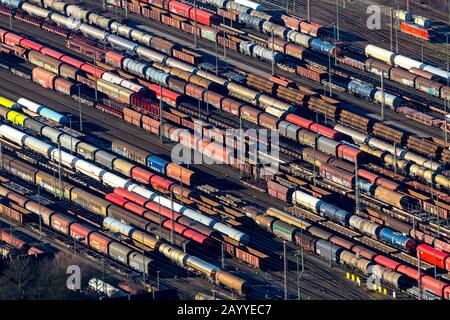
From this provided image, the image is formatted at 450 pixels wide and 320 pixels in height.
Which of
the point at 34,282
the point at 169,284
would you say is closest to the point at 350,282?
the point at 169,284
